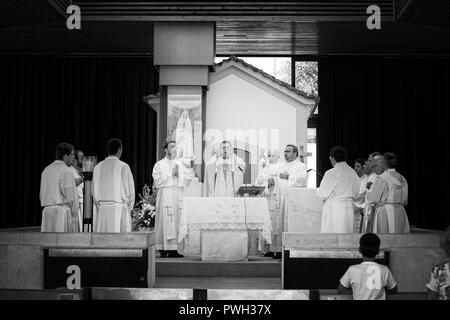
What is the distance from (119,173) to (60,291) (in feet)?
16.2

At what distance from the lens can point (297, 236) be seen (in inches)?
337

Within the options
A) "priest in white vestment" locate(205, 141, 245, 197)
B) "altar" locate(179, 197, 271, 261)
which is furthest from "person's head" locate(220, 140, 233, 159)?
"altar" locate(179, 197, 271, 261)

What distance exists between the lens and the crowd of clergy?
9508 mm

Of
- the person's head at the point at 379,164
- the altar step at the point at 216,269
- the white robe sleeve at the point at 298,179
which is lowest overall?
the altar step at the point at 216,269

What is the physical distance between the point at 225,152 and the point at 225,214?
1668 millimetres

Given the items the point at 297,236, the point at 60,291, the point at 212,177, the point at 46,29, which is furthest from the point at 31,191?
the point at 60,291

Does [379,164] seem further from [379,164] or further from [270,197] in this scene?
[270,197]

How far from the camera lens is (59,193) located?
9422 millimetres

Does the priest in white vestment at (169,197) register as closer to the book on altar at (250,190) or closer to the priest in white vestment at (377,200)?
the book on altar at (250,190)

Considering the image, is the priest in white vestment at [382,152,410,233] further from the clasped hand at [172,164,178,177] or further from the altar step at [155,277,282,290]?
the clasped hand at [172,164,178,177]

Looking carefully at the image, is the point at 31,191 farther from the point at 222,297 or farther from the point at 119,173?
the point at 222,297

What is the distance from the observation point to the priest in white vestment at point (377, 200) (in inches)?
394

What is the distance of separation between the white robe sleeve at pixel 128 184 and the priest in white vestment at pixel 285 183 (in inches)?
111

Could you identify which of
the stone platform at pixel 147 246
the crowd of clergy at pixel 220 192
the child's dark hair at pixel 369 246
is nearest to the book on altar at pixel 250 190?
the crowd of clergy at pixel 220 192
